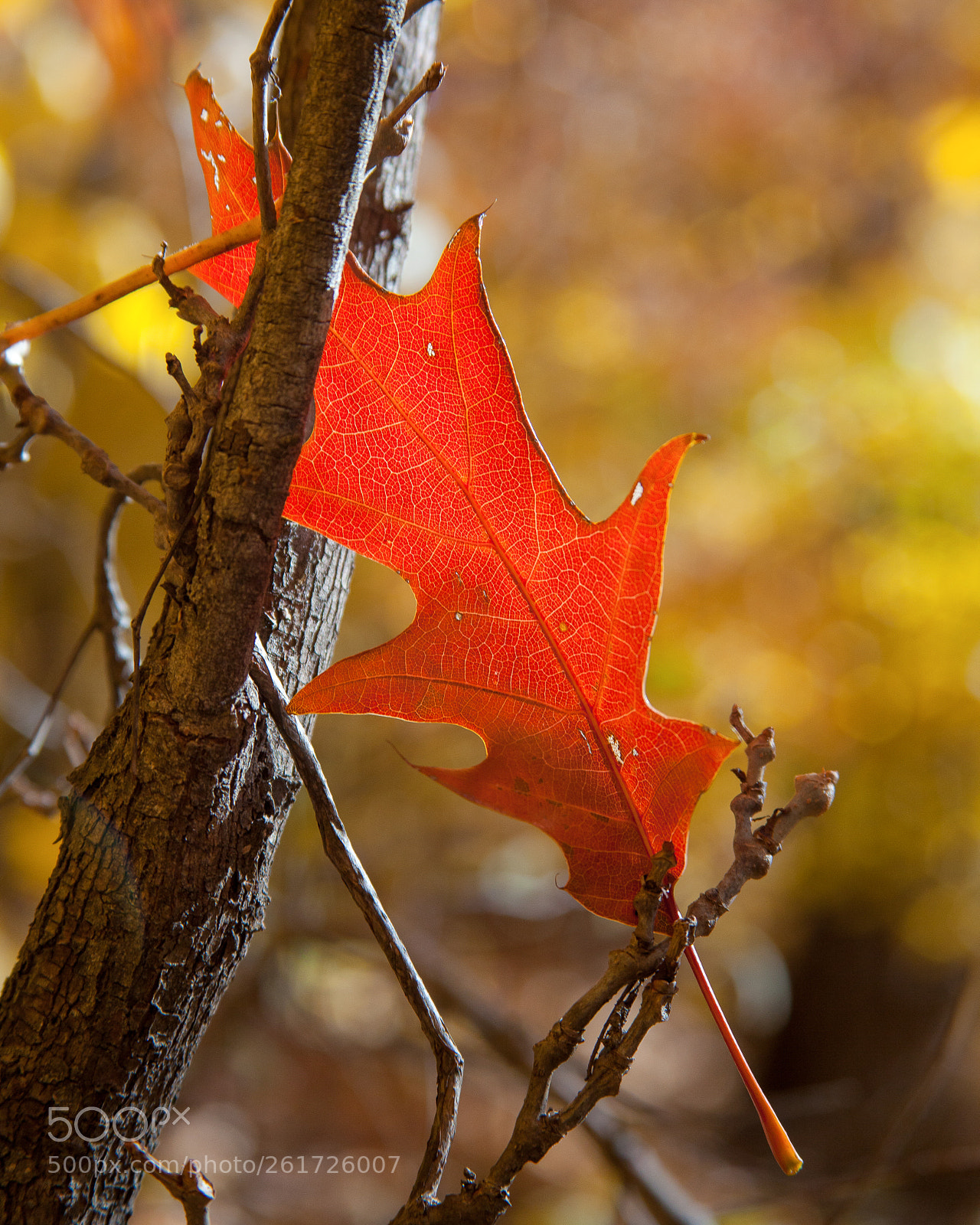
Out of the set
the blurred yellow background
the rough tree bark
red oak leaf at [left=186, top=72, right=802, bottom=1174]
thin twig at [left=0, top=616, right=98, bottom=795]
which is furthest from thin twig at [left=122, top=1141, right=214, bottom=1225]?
the blurred yellow background

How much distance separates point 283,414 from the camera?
0.94 ft

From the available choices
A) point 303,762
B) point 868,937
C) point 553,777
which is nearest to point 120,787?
point 303,762

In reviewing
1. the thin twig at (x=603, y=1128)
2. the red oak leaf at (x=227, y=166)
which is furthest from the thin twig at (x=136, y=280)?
the thin twig at (x=603, y=1128)

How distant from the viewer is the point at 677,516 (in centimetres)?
162

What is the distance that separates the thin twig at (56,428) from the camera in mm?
344

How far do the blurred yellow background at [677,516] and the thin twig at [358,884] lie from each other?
0.83 m

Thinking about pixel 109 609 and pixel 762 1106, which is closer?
pixel 762 1106

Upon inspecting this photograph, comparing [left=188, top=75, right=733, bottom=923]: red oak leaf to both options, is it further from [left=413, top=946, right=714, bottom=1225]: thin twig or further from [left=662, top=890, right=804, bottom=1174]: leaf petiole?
[left=413, top=946, right=714, bottom=1225]: thin twig

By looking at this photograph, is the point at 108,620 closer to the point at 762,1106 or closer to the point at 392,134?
the point at 392,134

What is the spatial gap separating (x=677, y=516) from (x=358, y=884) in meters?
1.41

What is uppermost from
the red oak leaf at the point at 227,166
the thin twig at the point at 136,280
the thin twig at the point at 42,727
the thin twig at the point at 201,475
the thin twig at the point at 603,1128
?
the red oak leaf at the point at 227,166

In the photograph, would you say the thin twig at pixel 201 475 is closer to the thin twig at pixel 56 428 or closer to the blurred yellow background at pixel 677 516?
the thin twig at pixel 56 428

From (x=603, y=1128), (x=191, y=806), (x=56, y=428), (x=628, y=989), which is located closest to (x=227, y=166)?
(x=56, y=428)

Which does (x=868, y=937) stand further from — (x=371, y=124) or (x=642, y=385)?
(x=371, y=124)
